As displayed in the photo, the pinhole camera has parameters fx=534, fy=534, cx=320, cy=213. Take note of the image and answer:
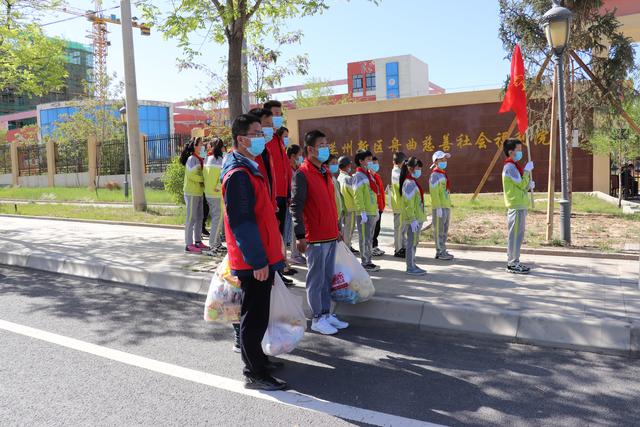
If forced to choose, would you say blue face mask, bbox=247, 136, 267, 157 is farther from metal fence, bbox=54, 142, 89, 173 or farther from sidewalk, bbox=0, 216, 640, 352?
metal fence, bbox=54, 142, 89, 173

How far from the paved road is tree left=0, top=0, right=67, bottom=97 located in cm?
1101

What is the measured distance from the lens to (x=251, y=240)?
3.69m

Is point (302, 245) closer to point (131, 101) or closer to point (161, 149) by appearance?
point (131, 101)

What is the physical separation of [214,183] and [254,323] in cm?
468

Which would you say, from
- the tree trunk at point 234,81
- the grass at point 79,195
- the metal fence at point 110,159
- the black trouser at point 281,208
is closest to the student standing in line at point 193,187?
the tree trunk at point 234,81

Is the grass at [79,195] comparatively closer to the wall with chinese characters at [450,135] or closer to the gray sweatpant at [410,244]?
the wall with chinese characters at [450,135]

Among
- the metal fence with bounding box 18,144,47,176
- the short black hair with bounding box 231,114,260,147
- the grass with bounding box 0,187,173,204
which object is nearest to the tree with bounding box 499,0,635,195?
the short black hair with bounding box 231,114,260,147

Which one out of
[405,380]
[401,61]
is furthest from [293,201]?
[401,61]

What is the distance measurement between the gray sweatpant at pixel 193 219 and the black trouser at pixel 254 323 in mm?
4840

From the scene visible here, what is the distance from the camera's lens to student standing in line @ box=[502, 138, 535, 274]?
6742mm

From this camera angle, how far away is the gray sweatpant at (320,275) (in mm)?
5051

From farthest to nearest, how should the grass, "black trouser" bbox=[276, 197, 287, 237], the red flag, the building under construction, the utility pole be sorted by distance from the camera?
→ the building under construction, the grass, the utility pole, the red flag, "black trouser" bbox=[276, 197, 287, 237]

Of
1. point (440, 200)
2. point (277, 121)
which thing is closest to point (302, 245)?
point (277, 121)

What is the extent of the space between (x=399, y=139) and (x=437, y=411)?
52.5 feet
